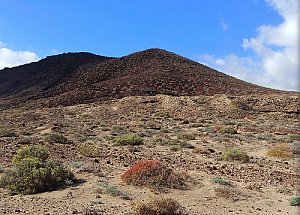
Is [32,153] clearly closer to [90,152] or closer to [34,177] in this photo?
[90,152]

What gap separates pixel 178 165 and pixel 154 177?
3.37m

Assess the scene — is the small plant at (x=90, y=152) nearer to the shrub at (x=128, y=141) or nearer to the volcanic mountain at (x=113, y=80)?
the shrub at (x=128, y=141)

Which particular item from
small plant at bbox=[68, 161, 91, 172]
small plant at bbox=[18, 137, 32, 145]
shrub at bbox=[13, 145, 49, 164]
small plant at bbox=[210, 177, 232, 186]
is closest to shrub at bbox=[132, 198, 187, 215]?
small plant at bbox=[210, 177, 232, 186]

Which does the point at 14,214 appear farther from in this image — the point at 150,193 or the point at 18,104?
the point at 18,104

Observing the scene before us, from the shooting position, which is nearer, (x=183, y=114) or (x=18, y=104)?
(x=183, y=114)

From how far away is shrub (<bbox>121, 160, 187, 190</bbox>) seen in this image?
37.0ft

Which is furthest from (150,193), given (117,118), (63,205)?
(117,118)

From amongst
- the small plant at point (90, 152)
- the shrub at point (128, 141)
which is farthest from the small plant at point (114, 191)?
the shrub at point (128, 141)

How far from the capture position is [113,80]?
57406mm

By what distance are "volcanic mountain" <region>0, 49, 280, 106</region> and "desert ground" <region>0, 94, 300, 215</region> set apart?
1464 centimetres

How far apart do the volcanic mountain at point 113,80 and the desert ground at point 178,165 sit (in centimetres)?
1464

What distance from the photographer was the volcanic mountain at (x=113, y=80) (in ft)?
165

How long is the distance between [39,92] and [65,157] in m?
46.9

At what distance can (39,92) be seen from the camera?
199ft
